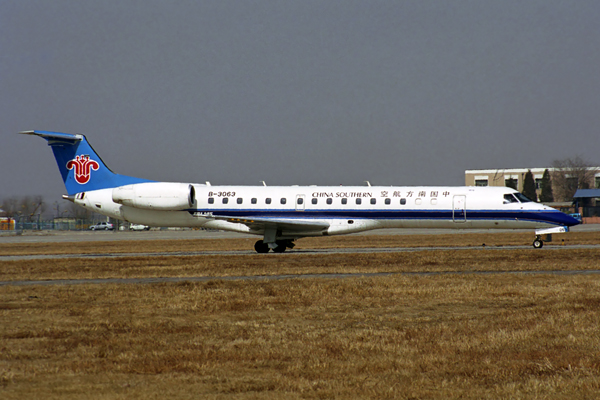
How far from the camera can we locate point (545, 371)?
299 inches

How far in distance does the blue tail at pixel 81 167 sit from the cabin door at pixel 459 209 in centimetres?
1601

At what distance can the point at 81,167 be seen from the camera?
3372 centimetres

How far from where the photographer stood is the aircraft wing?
31.0 m

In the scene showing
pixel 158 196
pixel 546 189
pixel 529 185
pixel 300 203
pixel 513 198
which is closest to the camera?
pixel 513 198

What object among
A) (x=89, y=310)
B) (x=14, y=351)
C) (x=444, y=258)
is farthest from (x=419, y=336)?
(x=444, y=258)

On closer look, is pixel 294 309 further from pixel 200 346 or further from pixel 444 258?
pixel 444 258

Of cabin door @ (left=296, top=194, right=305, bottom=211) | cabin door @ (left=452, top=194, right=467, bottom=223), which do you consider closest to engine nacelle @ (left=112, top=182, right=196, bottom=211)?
cabin door @ (left=296, top=194, right=305, bottom=211)

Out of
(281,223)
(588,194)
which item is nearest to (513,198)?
(281,223)

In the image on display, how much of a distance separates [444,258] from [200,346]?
1789 centimetres

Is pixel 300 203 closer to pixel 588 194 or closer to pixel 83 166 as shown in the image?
pixel 83 166

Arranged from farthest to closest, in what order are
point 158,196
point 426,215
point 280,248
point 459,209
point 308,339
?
point 280,248, point 158,196, point 426,215, point 459,209, point 308,339

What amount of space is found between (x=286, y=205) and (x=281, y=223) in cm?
162

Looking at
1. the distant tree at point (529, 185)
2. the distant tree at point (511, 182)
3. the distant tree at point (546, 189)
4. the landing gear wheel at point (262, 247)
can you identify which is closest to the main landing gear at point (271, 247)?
the landing gear wheel at point (262, 247)

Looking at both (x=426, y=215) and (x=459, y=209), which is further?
(x=426, y=215)
